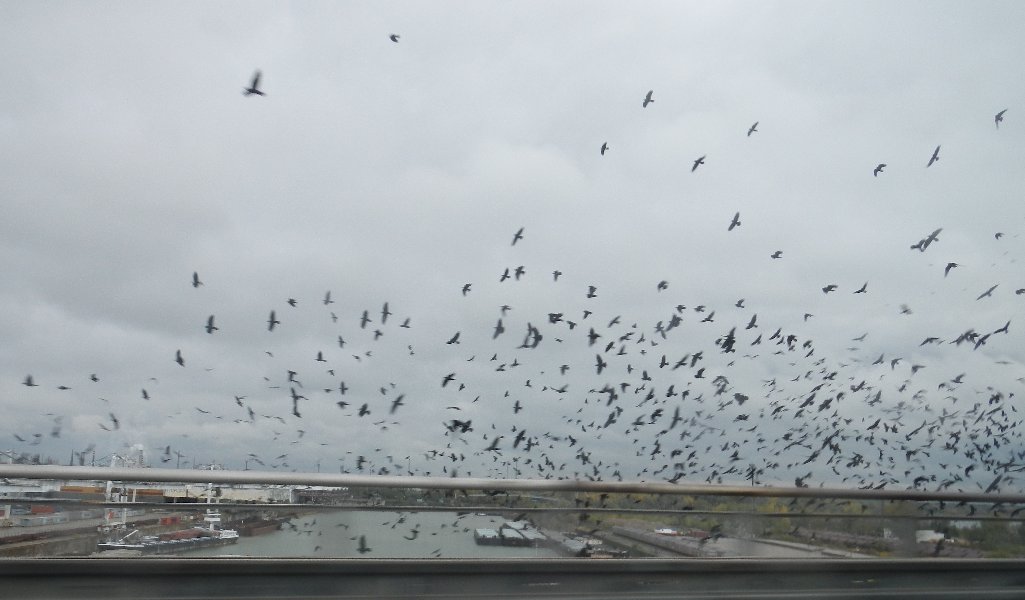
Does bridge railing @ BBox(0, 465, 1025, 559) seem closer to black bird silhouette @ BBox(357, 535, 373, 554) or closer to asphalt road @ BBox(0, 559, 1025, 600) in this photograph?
black bird silhouette @ BBox(357, 535, 373, 554)

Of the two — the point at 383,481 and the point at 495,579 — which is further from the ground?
the point at 383,481

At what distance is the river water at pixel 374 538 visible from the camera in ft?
28.3

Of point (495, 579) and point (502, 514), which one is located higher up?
point (502, 514)

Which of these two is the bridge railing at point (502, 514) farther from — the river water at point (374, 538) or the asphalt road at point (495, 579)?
the asphalt road at point (495, 579)

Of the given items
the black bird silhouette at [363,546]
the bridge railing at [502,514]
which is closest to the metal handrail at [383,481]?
the bridge railing at [502,514]

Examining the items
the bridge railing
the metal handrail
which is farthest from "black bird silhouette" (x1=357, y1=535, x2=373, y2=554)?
the metal handrail

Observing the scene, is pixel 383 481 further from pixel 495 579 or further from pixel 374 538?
pixel 495 579

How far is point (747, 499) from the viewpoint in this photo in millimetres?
10203

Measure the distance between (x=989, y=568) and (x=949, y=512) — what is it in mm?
779

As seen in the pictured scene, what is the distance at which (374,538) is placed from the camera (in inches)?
351

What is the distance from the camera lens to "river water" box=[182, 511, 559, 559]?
8.64 m

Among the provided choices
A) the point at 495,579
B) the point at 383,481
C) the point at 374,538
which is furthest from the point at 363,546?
the point at 495,579

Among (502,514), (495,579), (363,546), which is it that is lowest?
(495,579)

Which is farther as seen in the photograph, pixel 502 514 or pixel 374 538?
pixel 502 514
